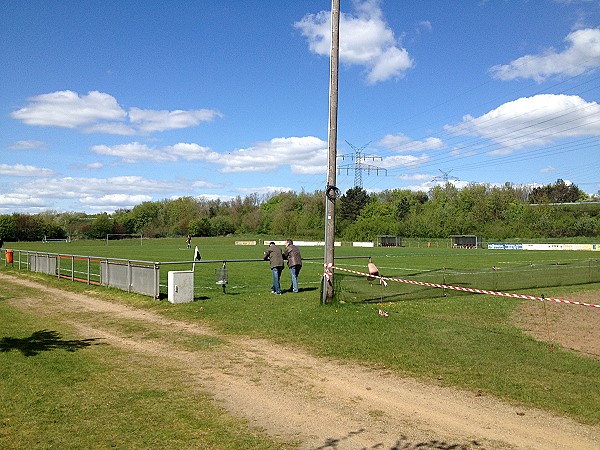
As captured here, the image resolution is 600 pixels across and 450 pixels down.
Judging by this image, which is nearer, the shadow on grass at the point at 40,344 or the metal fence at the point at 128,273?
the shadow on grass at the point at 40,344

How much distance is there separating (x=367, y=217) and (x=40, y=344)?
351 feet

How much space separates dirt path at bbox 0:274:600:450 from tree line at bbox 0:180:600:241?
8963 centimetres

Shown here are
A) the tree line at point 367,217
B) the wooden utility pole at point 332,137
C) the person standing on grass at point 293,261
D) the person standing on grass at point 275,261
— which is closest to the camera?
the wooden utility pole at point 332,137

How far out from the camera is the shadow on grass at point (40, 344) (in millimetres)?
10188

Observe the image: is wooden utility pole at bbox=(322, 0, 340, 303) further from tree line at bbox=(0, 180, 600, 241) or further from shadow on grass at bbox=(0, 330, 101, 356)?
tree line at bbox=(0, 180, 600, 241)

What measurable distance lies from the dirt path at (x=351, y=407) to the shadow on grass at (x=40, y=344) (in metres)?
1.03

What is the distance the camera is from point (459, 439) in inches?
231

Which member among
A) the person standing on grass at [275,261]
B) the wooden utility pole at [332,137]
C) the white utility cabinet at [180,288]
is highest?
the wooden utility pole at [332,137]

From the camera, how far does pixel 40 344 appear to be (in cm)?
1072

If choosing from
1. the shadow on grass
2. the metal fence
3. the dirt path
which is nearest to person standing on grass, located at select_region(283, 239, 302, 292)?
the metal fence

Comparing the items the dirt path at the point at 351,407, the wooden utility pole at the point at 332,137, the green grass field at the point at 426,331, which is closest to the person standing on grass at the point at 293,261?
the green grass field at the point at 426,331

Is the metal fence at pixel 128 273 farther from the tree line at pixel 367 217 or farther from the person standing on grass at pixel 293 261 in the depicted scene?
the tree line at pixel 367 217

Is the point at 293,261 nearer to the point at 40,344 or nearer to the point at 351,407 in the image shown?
the point at 40,344

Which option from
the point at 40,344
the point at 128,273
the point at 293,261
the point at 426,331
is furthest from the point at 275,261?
the point at 40,344
